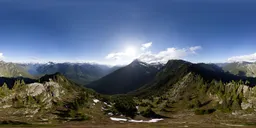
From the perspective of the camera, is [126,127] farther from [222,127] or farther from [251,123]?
[251,123]

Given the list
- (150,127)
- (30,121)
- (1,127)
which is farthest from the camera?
(30,121)

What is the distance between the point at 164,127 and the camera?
17162cm

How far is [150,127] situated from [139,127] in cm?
721

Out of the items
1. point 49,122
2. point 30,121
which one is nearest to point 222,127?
point 49,122

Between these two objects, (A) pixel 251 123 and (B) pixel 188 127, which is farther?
(A) pixel 251 123

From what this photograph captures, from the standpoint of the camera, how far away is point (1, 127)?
6260 inches

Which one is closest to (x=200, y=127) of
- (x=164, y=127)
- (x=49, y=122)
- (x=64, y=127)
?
(x=164, y=127)

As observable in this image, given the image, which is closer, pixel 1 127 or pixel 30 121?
pixel 1 127

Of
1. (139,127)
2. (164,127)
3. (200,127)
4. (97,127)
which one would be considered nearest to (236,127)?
(200,127)

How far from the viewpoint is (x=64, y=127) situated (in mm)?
167375

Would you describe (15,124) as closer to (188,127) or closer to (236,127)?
(188,127)

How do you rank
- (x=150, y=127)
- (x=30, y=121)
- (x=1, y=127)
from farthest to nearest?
1. (x=30, y=121)
2. (x=150, y=127)
3. (x=1, y=127)

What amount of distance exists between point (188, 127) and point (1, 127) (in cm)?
11555

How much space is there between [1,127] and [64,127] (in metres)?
36.8
